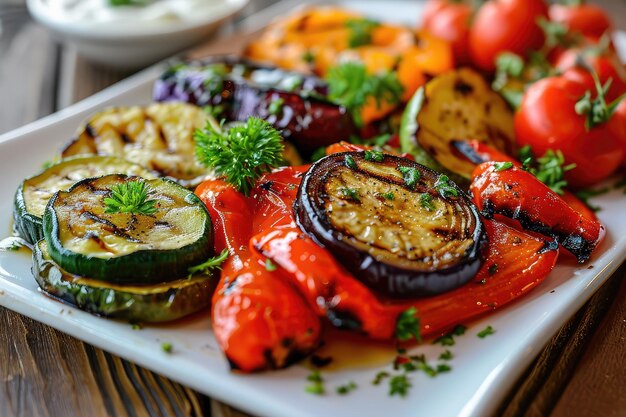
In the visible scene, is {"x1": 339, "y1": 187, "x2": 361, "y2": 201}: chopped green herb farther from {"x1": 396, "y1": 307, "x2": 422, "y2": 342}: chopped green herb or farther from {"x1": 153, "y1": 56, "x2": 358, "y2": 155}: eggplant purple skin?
{"x1": 153, "y1": 56, "x2": 358, "y2": 155}: eggplant purple skin

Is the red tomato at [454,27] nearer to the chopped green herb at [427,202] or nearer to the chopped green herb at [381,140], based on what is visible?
the chopped green herb at [381,140]

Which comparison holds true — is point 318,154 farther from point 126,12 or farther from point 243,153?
point 126,12

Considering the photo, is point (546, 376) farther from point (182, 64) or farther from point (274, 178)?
point (182, 64)

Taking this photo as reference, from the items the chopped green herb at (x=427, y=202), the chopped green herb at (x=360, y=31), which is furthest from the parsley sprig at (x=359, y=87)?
the chopped green herb at (x=427, y=202)

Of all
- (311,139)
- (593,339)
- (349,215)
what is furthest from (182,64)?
(593,339)

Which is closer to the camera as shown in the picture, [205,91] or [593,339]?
[593,339]

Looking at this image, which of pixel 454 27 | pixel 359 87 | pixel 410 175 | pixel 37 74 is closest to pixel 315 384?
pixel 410 175
